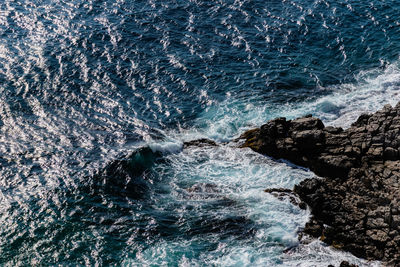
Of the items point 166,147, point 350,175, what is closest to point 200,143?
point 166,147

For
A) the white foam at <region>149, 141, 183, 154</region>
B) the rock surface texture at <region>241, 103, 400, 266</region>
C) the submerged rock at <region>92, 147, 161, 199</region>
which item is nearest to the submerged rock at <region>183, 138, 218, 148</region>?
the white foam at <region>149, 141, 183, 154</region>

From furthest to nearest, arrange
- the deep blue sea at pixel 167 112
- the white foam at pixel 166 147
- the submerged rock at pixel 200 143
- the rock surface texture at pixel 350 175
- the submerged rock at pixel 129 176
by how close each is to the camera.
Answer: the submerged rock at pixel 200 143 → the white foam at pixel 166 147 → the submerged rock at pixel 129 176 → the deep blue sea at pixel 167 112 → the rock surface texture at pixel 350 175

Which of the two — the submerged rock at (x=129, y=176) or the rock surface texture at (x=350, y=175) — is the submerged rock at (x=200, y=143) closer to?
the submerged rock at (x=129, y=176)

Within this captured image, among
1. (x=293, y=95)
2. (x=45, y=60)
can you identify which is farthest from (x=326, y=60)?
(x=45, y=60)

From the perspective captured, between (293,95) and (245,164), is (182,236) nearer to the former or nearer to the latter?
(245,164)

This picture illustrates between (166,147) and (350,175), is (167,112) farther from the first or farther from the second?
(350,175)

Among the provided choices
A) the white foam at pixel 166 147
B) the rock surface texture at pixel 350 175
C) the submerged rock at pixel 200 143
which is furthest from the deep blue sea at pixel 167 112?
the rock surface texture at pixel 350 175
